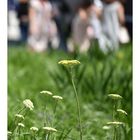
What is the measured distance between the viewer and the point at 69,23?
8.03 metres

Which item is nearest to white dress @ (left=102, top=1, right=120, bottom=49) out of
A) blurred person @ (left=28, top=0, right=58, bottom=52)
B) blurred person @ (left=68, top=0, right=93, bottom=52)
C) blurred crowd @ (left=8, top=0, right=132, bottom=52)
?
blurred crowd @ (left=8, top=0, right=132, bottom=52)

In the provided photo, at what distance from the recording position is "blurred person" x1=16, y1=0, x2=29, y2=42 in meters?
8.02

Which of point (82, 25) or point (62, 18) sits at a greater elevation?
point (62, 18)

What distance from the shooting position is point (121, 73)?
3457 mm

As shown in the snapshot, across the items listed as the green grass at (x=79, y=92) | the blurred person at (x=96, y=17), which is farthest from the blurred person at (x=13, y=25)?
the green grass at (x=79, y=92)

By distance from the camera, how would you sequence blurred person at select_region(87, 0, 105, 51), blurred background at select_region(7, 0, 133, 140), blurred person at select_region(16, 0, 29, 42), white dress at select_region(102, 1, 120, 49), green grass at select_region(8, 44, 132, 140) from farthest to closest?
blurred person at select_region(16, 0, 29, 42) → blurred person at select_region(87, 0, 105, 51) → white dress at select_region(102, 1, 120, 49) → blurred background at select_region(7, 0, 133, 140) → green grass at select_region(8, 44, 132, 140)

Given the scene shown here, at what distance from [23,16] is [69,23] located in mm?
575

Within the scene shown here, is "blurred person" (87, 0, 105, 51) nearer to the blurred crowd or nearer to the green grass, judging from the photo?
the blurred crowd

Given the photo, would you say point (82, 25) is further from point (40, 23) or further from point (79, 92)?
point (79, 92)

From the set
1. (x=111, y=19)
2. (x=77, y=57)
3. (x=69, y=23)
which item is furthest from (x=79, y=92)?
(x=69, y=23)

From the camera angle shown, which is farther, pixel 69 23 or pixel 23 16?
pixel 23 16

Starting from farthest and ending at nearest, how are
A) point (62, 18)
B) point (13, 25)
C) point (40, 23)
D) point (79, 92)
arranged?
point (62, 18)
point (13, 25)
point (40, 23)
point (79, 92)
